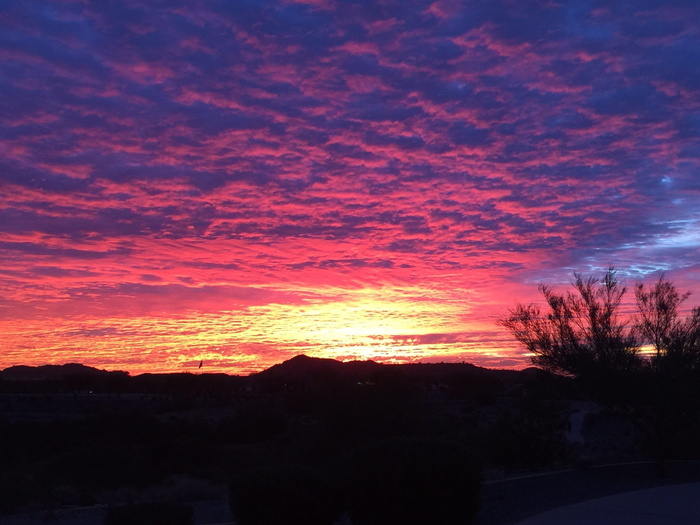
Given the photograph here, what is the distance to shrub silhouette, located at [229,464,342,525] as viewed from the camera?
36.3 ft

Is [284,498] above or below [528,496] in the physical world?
above

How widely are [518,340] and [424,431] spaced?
205 inches

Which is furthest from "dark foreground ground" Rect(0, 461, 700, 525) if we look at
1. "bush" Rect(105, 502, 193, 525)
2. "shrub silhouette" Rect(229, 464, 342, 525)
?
"bush" Rect(105, 502, 193, 525)

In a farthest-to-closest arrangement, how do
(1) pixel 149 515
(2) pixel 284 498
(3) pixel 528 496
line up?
(3) pixel 528 496 → (2) pixel 284 498 → (1) pixel 149 515

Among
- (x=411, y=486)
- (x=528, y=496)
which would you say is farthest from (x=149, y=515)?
(x=528, y=496)

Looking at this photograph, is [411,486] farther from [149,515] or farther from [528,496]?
[528,496]

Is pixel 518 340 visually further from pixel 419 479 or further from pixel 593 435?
pixel 593 435

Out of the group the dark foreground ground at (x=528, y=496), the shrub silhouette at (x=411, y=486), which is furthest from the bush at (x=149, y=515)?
the dark foreground ground at (x=528, y=496)

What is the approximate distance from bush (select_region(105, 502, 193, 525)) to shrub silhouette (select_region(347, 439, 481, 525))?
8.29 feet

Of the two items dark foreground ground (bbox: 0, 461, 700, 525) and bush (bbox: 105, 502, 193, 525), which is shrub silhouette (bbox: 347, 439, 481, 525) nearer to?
dark foreground ground (bbox: 0, 461, 700, 525)

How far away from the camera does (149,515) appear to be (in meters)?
10.9

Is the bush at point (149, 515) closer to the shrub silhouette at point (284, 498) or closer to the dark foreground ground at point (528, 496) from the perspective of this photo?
the shrub silhouette at point (284, 498)

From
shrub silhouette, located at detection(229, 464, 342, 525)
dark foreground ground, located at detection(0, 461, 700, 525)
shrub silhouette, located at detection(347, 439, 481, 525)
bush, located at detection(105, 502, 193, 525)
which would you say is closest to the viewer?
bush, located at detection(105, 502, 193, 525)

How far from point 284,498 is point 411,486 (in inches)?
74.1
